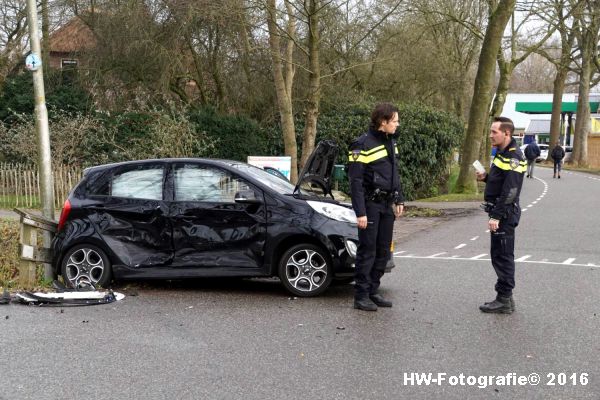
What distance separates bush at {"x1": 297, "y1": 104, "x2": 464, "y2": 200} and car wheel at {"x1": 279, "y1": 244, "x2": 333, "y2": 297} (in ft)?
50.0

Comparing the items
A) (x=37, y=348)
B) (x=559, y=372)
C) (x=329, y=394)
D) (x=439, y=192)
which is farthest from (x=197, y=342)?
(x=439, y=192)

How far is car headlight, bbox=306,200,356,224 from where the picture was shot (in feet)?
24.1

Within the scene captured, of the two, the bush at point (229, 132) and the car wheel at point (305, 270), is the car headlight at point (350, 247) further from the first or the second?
the bush at point (229, 132)

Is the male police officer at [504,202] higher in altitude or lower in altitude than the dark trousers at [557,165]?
higher

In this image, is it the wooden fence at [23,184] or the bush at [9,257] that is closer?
the bush at [9,257]

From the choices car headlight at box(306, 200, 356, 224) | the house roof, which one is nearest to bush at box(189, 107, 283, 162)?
the house roof

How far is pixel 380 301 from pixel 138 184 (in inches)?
118

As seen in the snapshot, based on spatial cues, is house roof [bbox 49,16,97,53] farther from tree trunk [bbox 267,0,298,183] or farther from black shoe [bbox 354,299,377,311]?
black shoe [bbox 354,299,377,311]

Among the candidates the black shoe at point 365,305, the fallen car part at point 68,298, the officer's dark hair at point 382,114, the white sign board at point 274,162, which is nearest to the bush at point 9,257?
the fallen car part at point 68,298

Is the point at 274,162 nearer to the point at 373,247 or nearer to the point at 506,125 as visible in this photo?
the point at 373,247

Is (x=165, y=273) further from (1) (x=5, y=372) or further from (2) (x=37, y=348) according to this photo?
(1) (x=5, y=372)

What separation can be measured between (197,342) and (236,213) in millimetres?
1994

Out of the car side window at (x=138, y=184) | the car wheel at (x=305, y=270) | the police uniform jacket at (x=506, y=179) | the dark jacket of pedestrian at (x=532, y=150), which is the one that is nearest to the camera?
the police uniform jacket at (x=506, y=179)

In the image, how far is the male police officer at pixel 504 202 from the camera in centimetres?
636
